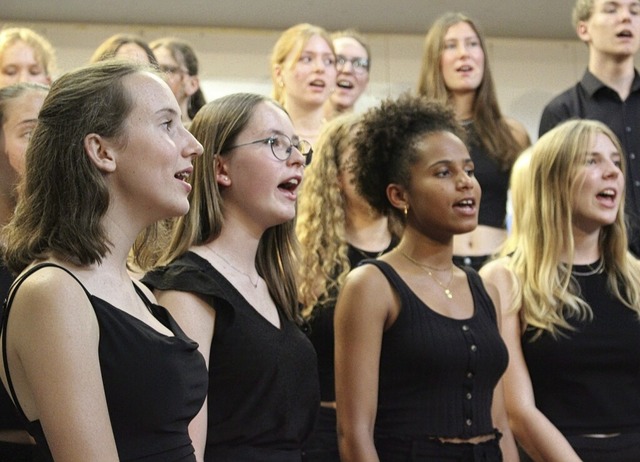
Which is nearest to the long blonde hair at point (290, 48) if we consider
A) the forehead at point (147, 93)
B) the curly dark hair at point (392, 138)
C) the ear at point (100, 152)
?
the curly dark hair at point (392, 138)

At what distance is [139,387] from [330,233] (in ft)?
4.93

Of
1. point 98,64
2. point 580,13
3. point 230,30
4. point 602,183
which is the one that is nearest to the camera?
point 98,64

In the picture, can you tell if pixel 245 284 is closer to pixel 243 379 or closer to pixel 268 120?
pixel 243 379

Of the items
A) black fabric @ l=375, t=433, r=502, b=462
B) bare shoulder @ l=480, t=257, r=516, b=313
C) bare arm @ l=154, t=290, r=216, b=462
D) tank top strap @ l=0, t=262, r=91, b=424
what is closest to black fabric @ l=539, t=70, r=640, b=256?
bare shoulder @ l=480, t=257, r=516, b=313

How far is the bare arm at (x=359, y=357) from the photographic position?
8.43 ft

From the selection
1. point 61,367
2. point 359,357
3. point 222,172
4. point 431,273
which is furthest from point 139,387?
point 431,273

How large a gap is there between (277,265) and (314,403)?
1.10 ft

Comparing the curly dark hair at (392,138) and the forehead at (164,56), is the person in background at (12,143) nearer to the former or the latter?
the curly dark hair at (392,138)

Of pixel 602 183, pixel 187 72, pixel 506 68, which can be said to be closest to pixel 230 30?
pixel 506 68

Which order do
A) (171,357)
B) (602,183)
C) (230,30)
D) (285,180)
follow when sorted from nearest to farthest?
(171,357) < (285,180) < (602,183) < (230,30)

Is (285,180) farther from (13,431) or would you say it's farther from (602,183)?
(602,183)

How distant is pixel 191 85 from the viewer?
3871 mm

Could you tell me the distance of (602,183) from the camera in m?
3.22

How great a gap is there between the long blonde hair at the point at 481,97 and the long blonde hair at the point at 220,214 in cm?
145
